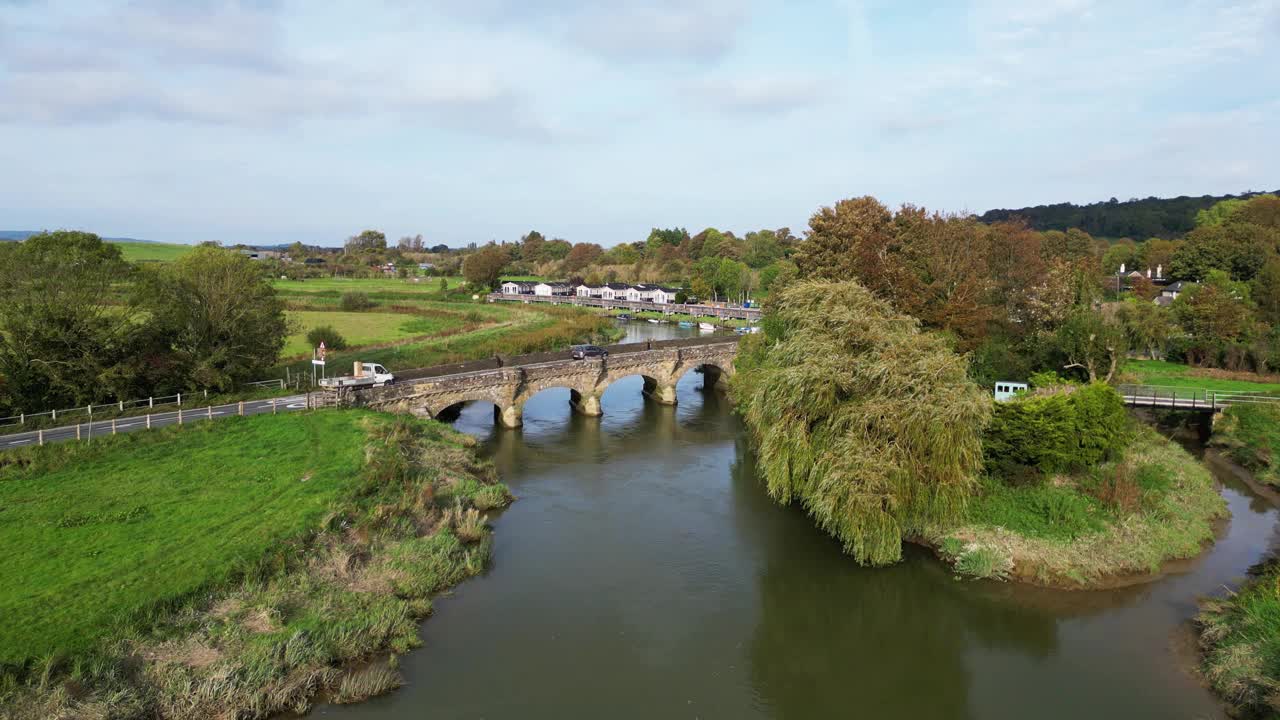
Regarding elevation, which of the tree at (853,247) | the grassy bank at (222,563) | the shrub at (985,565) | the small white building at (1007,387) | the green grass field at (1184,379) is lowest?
the shrub at (985,565)

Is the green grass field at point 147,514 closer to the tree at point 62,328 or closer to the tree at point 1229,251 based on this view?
the tree at point 62,328

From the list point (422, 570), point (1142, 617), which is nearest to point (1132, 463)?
point (1142, 617)

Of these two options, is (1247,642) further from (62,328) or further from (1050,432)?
(62,328)

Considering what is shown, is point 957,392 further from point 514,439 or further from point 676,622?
point 514,439

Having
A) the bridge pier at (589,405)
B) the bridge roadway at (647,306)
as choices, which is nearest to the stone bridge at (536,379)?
the bridge pier at (589,405)

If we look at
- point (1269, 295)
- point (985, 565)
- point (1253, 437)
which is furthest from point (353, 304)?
point (1269, 295)
